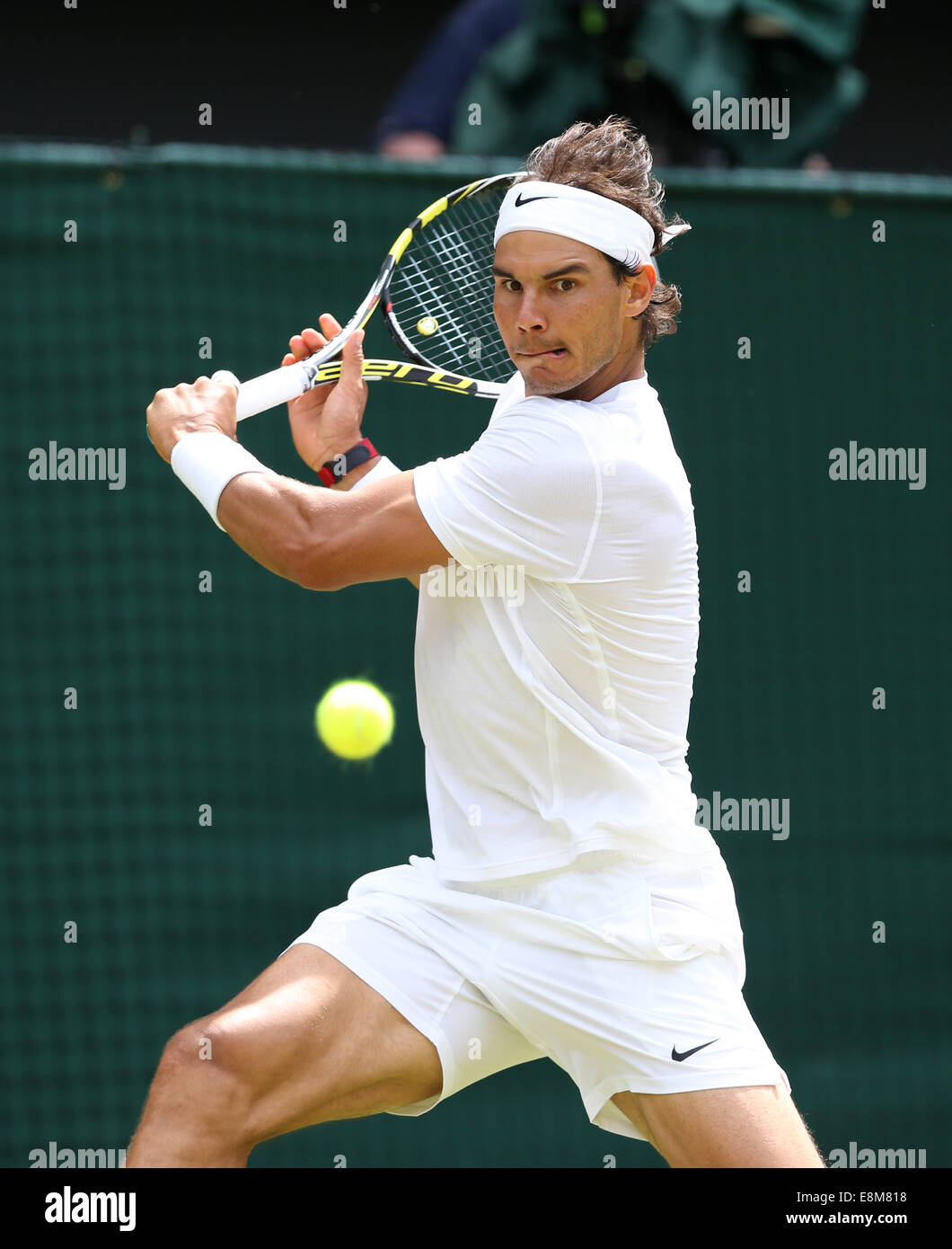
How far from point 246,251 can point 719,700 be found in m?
1.52

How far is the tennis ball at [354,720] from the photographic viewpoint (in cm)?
410

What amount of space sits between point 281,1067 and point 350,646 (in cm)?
159

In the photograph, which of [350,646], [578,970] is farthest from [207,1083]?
[350,646]

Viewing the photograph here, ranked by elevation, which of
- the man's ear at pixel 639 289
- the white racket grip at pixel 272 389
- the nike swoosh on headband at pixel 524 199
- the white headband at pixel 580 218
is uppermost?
the nike swoosh on headband at pixel 524 199

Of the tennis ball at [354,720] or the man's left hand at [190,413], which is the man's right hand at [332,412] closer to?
the man's left hand at [190,413]

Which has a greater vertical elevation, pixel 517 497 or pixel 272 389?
pixel 272 389

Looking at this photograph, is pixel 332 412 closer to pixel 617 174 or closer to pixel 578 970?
pixel 617 174

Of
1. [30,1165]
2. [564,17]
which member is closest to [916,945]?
[30,1165]

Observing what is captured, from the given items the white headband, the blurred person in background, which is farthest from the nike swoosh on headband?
the blurred person in background

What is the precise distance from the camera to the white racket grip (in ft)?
9.70

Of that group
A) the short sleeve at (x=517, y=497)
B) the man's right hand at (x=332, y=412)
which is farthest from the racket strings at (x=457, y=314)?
the short sleeve at (x=517, y=497)

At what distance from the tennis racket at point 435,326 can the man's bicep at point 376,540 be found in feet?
1.21

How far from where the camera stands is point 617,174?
2889 mm

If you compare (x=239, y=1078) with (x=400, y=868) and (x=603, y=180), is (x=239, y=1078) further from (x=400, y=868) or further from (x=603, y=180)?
(x=603, y=180)
